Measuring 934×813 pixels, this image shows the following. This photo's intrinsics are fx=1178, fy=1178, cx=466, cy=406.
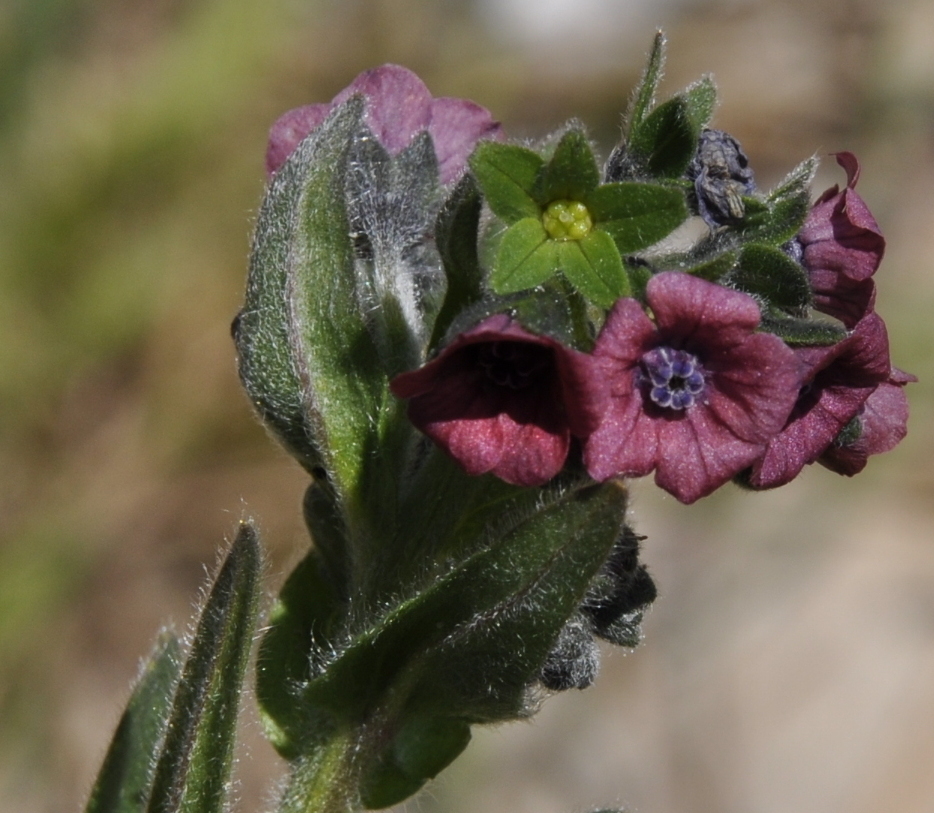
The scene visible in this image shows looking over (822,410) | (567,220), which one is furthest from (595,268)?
(822,410)

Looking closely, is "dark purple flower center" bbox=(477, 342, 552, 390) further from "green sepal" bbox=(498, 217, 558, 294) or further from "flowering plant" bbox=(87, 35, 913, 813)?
"green sepal" bbox=(498, 217, 558, 294)

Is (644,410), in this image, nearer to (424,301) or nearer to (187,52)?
(424,301)

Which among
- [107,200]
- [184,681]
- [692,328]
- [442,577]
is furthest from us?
[107,200]

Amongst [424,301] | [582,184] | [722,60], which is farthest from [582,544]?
[722,60]

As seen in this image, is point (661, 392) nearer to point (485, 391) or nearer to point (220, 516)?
point (485, 391)

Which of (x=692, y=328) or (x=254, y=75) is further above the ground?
(x=254, y=75)

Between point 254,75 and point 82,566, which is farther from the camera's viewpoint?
point 254,75
